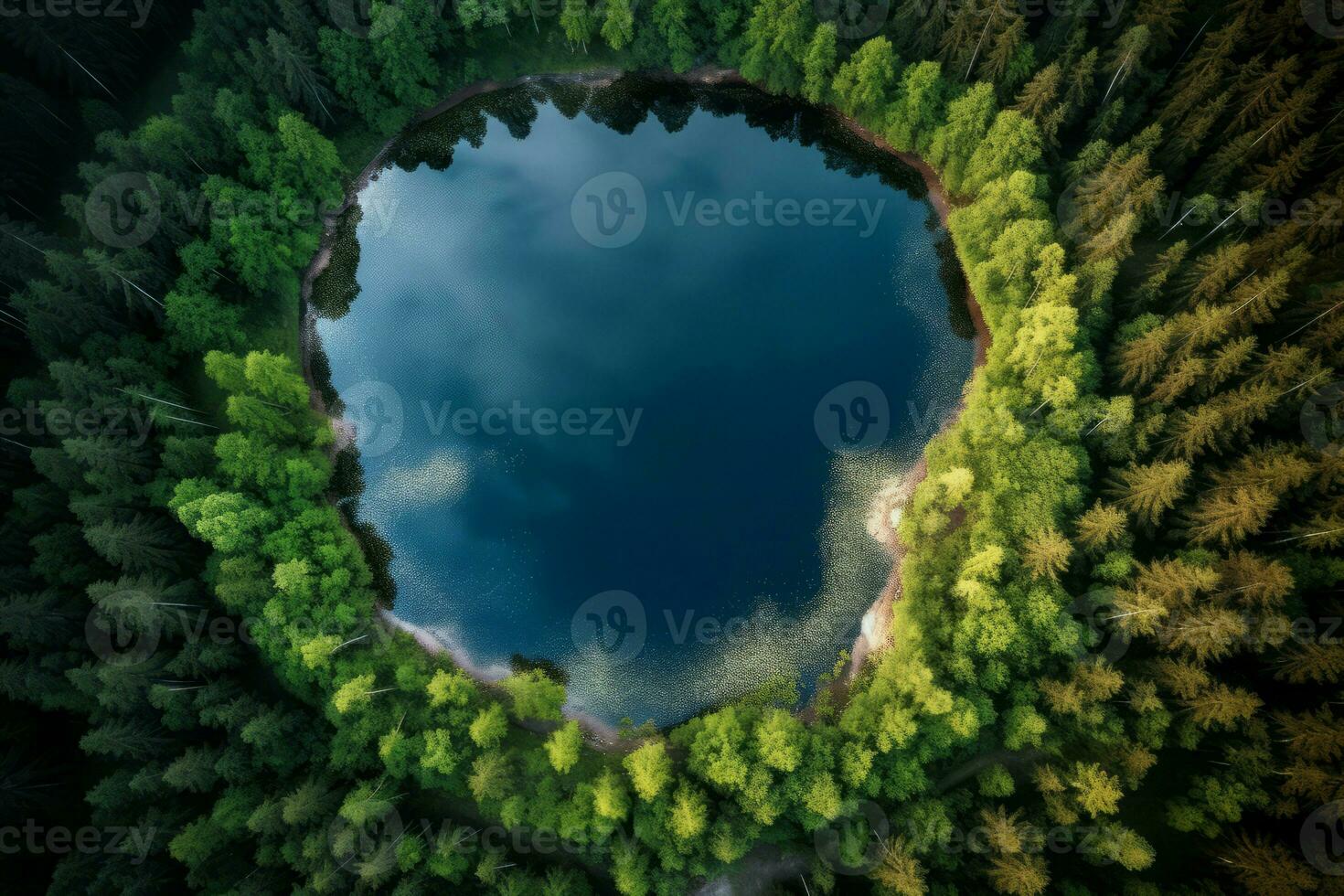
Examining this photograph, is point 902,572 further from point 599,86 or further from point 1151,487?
point 599,86

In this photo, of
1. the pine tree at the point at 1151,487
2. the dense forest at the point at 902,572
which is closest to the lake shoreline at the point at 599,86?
the dense forest at the point at 902,572

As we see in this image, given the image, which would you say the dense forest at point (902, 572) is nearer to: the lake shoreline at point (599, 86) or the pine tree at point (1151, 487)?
the pine tree at point (1151, 487)

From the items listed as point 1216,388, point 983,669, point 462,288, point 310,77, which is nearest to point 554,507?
point 462,288

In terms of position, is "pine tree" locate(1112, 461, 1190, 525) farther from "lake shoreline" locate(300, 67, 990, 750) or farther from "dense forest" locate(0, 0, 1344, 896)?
"lake shoreline" locate(300, 67, 990, 750)

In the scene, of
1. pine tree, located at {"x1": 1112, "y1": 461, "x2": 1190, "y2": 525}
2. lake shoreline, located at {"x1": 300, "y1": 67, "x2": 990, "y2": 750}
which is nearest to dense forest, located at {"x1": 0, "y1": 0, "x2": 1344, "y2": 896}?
pine tree, located at {"x1": 1112, "y1": 461, "x2": 1190, "y2": 525}

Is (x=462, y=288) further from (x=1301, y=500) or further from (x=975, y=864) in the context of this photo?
(x=1301, y=500)

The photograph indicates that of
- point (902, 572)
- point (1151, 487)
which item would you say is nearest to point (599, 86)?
point (902, 572)
